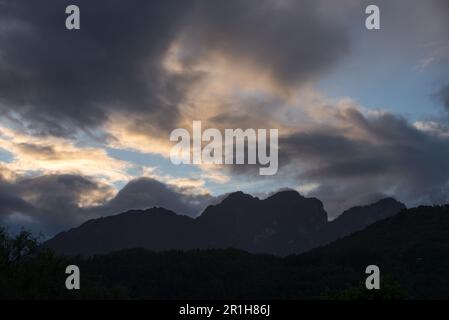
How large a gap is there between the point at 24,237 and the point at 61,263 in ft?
29.3
